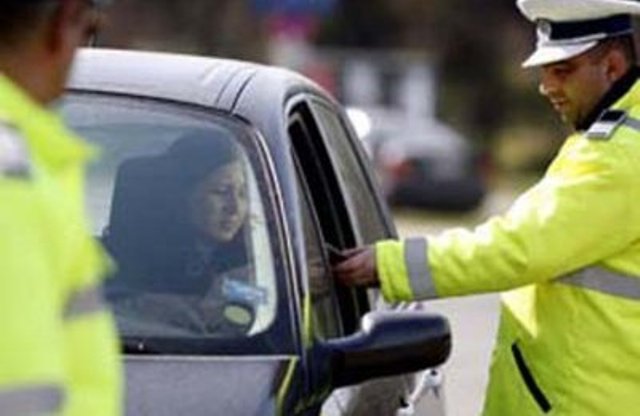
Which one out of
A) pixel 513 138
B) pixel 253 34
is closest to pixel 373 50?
pixel 513 138

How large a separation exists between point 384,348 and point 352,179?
5.63ft

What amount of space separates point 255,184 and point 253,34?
121 ft

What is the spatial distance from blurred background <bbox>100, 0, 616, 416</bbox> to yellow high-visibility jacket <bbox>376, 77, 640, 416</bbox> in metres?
22.2

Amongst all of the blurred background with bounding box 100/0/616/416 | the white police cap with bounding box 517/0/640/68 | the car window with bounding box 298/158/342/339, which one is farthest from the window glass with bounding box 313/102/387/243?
the blurred background with bounding box 100/0/616/416

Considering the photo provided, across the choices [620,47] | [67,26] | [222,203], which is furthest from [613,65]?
[67,26]

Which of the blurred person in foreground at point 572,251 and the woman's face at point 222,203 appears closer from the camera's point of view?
the woman's face at point 222,203

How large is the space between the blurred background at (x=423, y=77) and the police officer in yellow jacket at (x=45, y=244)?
2473 cm

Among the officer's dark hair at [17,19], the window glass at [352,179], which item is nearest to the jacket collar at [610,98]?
the window glass at [352,179]

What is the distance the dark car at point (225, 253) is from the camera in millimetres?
4645

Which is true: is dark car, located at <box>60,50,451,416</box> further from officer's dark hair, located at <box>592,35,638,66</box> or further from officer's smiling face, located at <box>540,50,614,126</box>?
officer's dark hair, located at <box>592,35,638,66</box>

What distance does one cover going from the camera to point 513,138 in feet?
159

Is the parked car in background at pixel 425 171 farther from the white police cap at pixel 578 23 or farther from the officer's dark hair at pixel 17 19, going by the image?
the officer's dark hair at pixel 17 19

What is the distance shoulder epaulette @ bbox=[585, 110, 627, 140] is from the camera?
524 cm

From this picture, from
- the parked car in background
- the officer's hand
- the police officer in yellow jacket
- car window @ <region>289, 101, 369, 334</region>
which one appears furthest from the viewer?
the parked car in background
